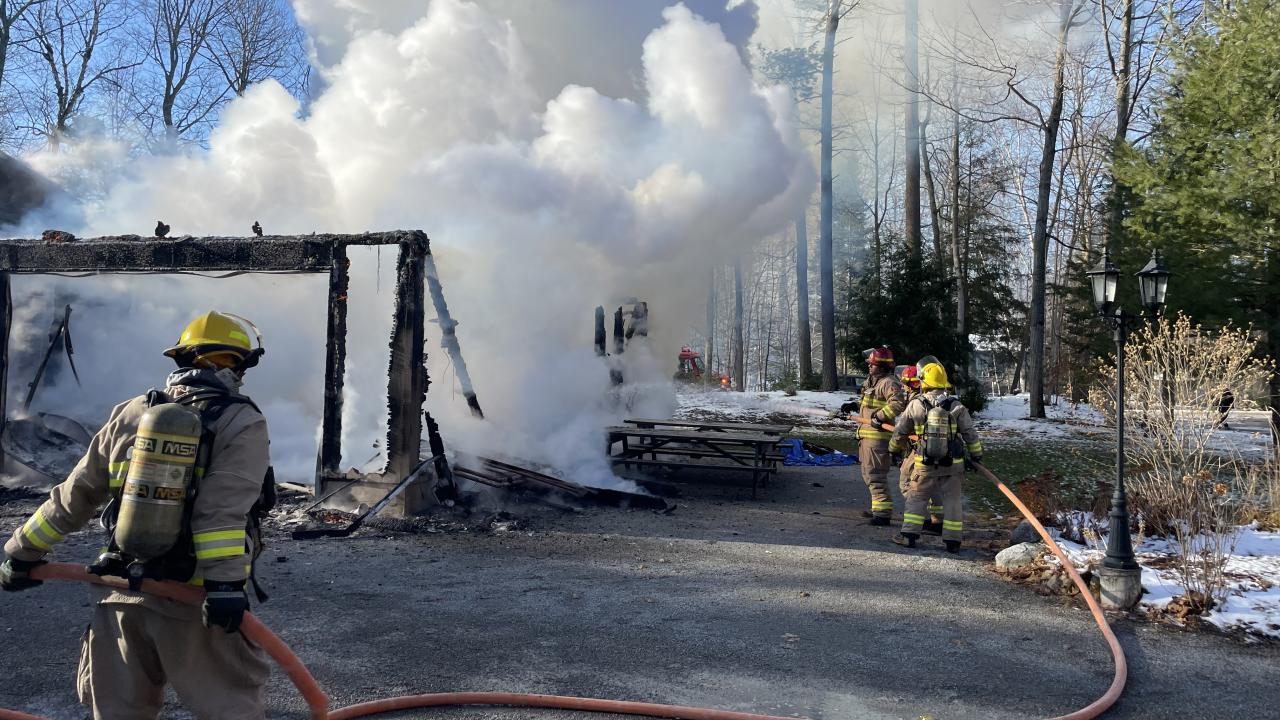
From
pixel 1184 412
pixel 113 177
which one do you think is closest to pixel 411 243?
pixel 1184 412

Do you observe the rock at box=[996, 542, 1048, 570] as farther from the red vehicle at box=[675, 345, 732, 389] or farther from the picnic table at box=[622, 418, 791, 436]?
the red vehicle at box=[675, 345, 732, 389]

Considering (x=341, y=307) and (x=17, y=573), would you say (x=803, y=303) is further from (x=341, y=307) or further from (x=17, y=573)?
(x=17, y=573)

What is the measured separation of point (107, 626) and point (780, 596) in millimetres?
4322

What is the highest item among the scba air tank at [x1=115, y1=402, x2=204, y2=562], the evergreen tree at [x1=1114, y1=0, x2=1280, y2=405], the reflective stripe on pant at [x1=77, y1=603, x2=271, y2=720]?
the evergreen tree at [x1=1114, y1=0, x2=1280, y2=405]

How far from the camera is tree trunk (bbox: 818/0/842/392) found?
23.2m

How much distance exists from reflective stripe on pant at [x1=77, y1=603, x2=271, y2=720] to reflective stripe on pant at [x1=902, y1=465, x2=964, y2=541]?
20.4 feet

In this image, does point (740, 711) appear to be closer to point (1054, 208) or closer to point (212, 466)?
point (212, 466)

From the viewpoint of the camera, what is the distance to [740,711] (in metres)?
3.89

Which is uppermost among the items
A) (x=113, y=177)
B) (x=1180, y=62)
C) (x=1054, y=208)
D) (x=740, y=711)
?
(x=1054, y=208)

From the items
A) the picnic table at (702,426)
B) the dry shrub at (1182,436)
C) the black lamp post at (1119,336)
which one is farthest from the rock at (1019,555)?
the picnic table at (702,426)

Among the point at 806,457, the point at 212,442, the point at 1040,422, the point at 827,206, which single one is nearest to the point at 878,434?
the point at 806,457

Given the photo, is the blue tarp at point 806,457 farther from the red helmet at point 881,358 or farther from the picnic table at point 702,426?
the red helmet at point 881,358

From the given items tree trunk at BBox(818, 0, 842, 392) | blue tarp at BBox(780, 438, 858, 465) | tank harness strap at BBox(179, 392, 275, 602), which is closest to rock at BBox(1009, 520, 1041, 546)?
blue tarp at BBox(780, 438, 858, 465)

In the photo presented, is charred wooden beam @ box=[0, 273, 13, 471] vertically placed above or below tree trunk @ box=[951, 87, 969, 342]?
below
